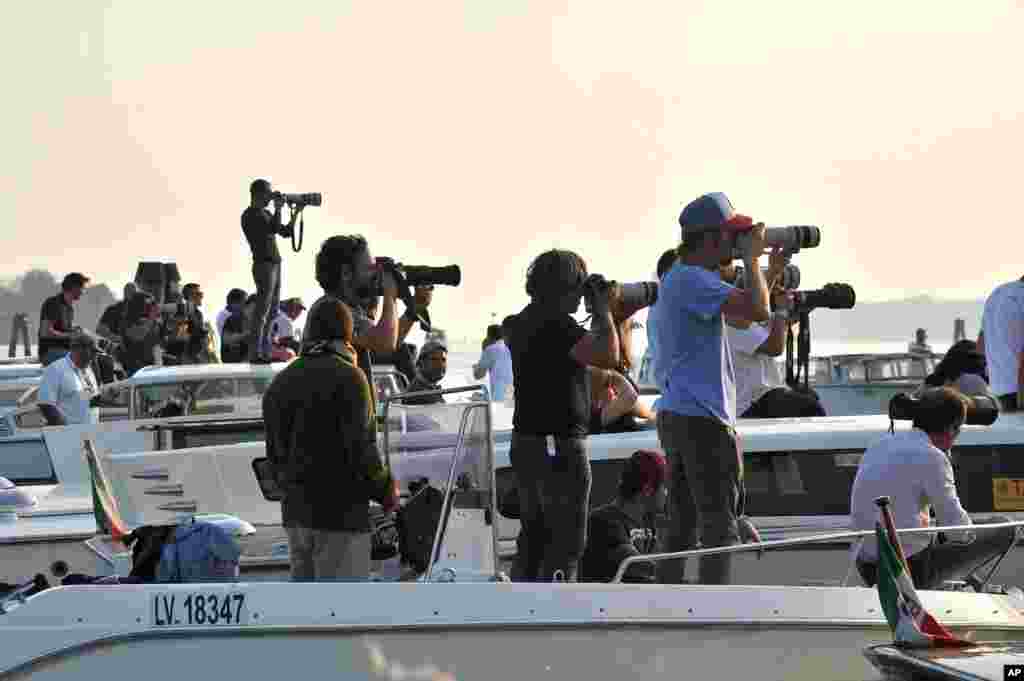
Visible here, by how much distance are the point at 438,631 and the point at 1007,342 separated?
16.6ft

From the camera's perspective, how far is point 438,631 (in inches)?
242

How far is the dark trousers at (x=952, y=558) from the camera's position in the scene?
271 inches

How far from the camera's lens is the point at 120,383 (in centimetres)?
1315

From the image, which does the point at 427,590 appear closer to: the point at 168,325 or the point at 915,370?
the point at 168,325

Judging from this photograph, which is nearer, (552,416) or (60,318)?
(552,416)

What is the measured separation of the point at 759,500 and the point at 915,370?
14604mm

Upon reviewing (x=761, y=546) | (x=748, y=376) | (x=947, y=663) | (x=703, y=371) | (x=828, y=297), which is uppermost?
(x=828, y=297)

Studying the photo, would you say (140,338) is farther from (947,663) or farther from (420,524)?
(947,663)

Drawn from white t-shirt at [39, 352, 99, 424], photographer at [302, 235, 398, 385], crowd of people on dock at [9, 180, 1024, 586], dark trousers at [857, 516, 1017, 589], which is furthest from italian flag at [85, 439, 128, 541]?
white t-shirt at [39, 352, 99, 424]

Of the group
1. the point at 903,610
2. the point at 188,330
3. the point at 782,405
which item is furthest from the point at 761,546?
the point at 188,330

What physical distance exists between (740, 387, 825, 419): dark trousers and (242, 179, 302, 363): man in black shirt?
152 inches

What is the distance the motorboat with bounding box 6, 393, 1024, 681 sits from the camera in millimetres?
6070

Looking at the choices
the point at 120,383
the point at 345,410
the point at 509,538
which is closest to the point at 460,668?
the point at 345,410

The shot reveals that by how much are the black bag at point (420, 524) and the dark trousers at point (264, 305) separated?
273 inches
